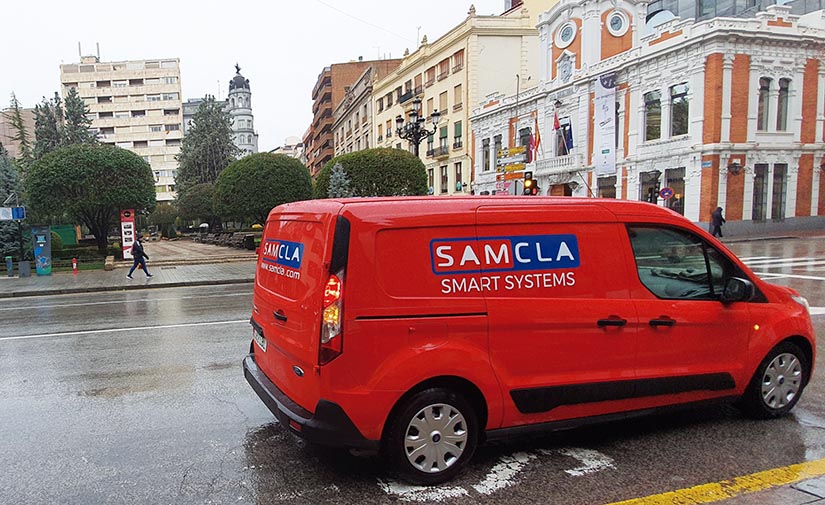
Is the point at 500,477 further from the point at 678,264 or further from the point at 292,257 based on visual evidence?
the point at 678,264

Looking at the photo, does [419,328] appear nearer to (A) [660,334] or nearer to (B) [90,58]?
(A) [660,334]

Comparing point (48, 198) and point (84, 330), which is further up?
point (48, 198)

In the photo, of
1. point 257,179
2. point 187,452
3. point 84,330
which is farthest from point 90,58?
point 187,452

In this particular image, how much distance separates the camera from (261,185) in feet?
98.8

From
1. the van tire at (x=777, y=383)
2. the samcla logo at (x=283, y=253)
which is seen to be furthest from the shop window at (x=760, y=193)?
the samcla logo at (x=283, y=253)

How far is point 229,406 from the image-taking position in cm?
475

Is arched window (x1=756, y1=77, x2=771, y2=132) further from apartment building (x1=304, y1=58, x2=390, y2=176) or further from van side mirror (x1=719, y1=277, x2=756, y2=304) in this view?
apartment building (x1=304, y1=58, x2=390, y2=176)

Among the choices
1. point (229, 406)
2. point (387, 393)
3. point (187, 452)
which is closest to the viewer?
point (387, 393)

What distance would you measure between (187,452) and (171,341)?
4.19m

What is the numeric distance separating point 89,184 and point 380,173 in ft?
45.9

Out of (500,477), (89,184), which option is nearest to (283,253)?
(500,477)

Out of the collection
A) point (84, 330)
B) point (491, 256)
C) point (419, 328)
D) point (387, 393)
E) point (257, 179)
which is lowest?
point (84, 330)

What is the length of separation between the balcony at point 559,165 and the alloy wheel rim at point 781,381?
3138 centimetres

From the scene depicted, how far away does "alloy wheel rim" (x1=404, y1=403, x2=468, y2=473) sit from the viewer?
3277 millimetres
